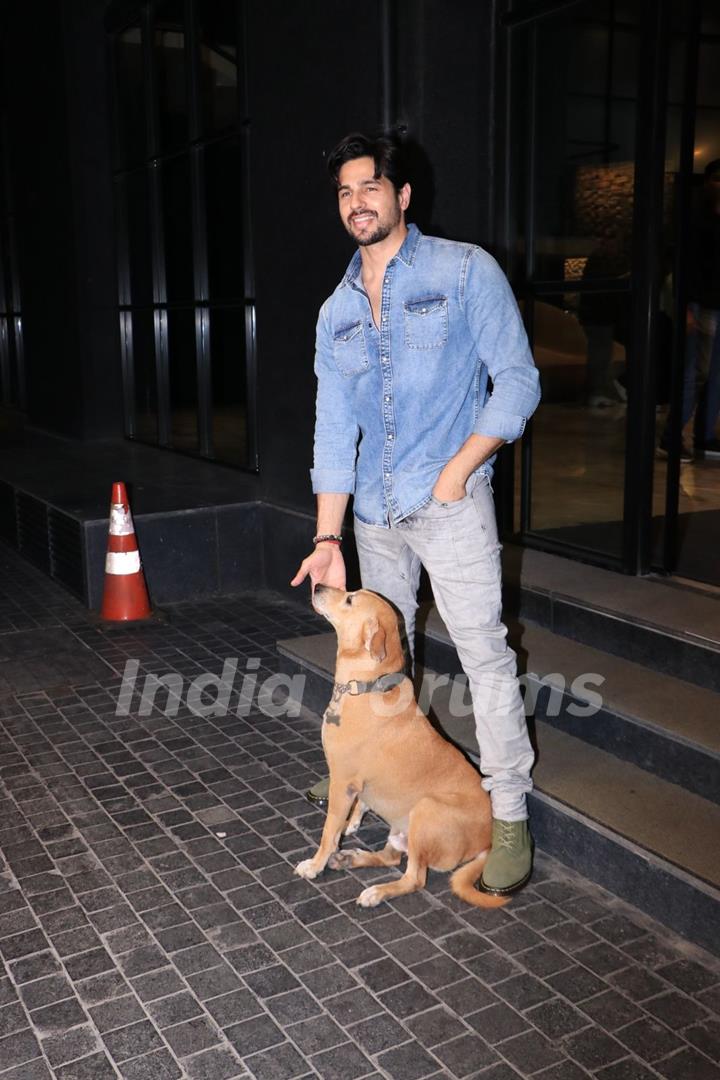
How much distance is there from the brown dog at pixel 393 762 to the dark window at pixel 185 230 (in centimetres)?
501

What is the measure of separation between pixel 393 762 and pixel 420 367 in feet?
4.37

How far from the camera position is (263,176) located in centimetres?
705

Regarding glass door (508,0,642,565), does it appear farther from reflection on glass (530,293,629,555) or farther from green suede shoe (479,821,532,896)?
green suede shoe (479,821,532,896)

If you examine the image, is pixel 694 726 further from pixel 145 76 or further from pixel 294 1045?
pixel 145 76

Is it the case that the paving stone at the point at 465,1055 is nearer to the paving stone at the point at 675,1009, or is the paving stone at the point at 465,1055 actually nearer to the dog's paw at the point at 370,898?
the paving stone at the point at 675,1009

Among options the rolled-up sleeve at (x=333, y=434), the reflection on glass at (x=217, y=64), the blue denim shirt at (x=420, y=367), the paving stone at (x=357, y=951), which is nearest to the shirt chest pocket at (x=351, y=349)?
the blue denim shirt at (x=420, y=367)

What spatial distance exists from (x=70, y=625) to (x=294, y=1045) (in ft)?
13.8

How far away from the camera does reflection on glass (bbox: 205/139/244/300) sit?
8.58 metres

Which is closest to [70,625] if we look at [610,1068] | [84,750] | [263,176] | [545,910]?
[84,750]

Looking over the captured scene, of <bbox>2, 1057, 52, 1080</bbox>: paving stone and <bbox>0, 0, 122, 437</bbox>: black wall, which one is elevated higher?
<bbox>0, 0, 122, 437</bbox>: black wall

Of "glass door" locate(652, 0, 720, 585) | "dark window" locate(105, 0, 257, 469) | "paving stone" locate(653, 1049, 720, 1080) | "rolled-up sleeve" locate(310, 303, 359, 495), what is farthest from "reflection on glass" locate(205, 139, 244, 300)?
"paving stone" locate(653, 1049, 720, 1080)

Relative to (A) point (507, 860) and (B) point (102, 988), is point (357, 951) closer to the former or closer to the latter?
(A) point (507, 860)

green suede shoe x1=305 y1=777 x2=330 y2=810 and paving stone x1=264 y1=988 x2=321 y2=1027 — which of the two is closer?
paving stone x1=264 y1=988 x2=321 y2=1027

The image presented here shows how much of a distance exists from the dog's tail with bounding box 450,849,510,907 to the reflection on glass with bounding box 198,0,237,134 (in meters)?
6.64
